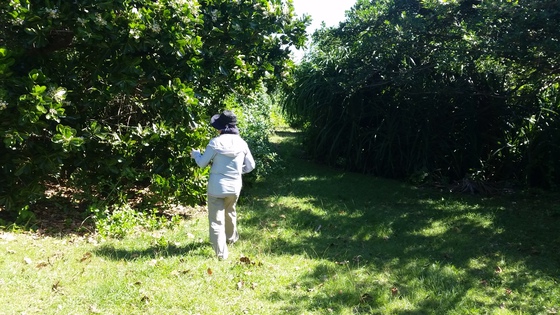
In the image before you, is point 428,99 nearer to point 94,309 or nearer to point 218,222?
point 218,222

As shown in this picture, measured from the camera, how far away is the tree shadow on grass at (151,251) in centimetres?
630

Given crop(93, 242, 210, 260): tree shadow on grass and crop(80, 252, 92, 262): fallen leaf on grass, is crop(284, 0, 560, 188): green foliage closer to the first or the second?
crop(93, 242, 210, 260): tree shadow on grass

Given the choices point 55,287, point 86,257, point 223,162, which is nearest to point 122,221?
point 86,257

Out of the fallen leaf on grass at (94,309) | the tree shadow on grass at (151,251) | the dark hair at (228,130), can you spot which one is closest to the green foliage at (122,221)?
the tree shadow on grass at (151,251)

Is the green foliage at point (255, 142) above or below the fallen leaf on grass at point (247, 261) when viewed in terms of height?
above

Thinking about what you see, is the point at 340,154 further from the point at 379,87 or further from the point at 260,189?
the point at 260,189

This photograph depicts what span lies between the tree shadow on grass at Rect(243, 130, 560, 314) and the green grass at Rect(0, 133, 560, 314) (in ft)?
0.07

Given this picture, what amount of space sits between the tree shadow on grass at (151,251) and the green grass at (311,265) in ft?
0.05

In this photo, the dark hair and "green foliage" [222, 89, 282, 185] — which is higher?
the dark hair

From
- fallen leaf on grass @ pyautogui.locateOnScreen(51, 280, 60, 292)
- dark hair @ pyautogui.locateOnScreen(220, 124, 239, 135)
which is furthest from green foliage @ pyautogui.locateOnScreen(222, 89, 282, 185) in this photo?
fallen leaf on grass @ pyautogui.locateOnScreen(51, 280, 60, 292)

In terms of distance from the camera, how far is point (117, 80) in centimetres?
691

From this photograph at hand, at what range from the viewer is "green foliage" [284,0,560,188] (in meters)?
9.55

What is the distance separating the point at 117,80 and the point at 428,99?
7424 mm

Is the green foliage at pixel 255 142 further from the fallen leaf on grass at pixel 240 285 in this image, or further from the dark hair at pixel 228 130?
the fallen leaf on grass at pixel 240 285
